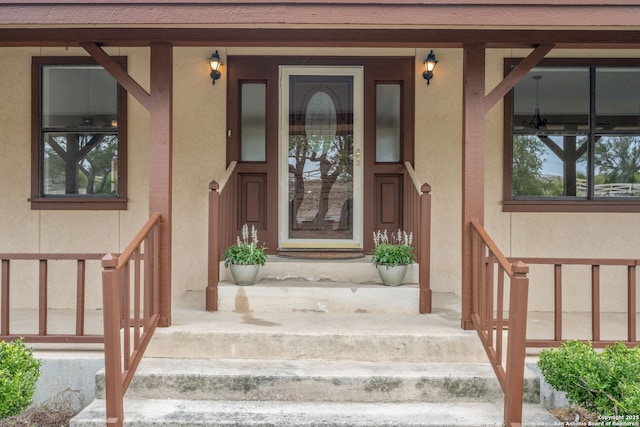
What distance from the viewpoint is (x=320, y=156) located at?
600 centimetres

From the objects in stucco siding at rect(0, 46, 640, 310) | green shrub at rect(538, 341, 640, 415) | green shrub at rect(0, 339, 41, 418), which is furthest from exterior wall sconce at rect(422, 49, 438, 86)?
green shrub at rect(0, 339, 41, 418)

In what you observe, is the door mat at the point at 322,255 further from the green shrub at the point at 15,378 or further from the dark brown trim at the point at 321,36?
the green shrub at the point at 15,378

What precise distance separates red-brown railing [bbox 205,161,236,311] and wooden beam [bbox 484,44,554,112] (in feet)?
7.93

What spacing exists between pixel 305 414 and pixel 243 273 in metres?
1.71

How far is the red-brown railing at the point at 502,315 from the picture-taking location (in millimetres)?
3264

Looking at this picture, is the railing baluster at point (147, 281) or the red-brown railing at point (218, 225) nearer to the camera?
the railing baluster at point (147, 281)

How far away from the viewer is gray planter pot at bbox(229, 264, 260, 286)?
4.81m

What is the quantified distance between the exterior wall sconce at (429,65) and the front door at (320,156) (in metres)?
0.72

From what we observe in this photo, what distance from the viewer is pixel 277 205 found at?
19.4ft

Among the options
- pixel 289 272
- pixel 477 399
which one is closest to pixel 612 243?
pixel 477 399

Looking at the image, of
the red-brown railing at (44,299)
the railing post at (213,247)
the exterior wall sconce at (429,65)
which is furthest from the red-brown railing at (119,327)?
the exterior wall sconce at (429,65)

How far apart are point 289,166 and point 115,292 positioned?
10.1ft

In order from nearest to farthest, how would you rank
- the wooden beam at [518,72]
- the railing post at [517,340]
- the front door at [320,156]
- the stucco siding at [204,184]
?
the railing post at [517,340], the wooden beam at [518,72], the stucco siding at [204,184], the front door at [320,156]

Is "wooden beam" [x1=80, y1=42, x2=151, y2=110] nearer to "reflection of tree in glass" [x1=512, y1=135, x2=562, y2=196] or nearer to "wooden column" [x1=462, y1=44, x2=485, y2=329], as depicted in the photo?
"wooden column" [x1=462, y1=44, x2=485, y2=329]
